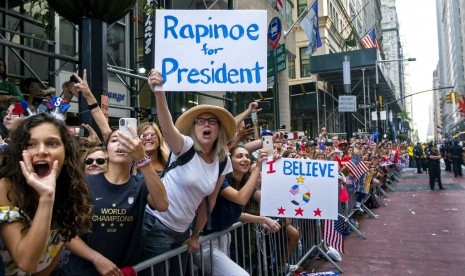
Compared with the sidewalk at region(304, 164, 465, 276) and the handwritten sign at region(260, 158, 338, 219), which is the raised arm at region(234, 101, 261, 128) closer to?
the handwritten sign at region(260, 158, 338, 219)

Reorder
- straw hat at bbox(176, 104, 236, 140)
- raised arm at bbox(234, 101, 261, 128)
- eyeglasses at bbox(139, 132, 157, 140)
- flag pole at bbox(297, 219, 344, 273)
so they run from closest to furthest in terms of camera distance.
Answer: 1. straw hat at bbox(176, 104, 236, 140)
2. eyeglasses at bbox(139, 132, 157, 140)
3. raised arm at bbox(234, 101, 261, 128)
4. flag pole at bbox(297, 219, 344, 273)

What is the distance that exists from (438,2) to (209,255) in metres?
207

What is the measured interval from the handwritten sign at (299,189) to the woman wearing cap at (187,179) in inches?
61.5

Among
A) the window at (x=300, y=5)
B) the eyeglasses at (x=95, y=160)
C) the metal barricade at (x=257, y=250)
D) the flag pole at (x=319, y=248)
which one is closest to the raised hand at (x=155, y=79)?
the eyeglasses at (x=95, y=160)

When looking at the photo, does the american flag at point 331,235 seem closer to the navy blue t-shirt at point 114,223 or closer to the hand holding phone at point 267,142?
the hand holding phone at point 267,142

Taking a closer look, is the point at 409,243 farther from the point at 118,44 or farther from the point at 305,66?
the point at 305,66

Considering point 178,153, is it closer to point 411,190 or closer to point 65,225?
point 65,225

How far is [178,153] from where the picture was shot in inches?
129

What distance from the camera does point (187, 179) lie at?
3.28 m

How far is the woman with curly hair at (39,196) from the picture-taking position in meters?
1.92

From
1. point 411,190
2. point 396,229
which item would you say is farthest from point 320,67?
point 396,229

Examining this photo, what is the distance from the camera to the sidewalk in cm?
686

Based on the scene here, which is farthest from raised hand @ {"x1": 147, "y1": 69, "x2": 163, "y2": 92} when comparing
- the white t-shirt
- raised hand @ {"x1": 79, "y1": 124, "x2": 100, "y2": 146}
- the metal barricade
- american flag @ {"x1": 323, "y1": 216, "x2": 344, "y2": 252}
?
american flag @ {"x1": 323, "y1": 216, "x2": 344, "y2": 252}

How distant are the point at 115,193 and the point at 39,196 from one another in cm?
82
